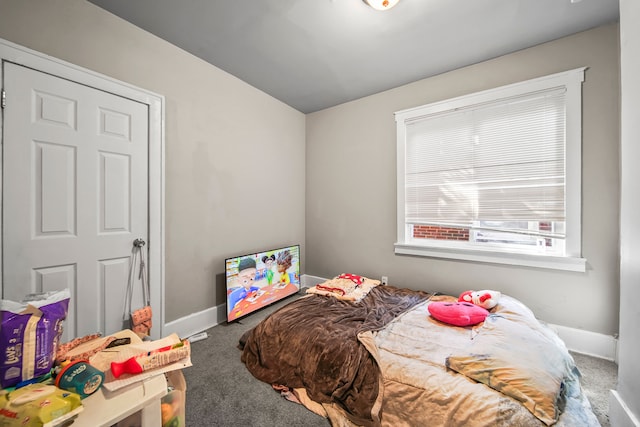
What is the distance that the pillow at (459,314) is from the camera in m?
1.81

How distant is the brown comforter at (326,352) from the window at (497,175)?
0.99m

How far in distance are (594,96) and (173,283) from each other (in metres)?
4.02

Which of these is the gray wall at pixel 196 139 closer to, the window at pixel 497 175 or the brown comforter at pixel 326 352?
the brown comforter at pixel 326 352

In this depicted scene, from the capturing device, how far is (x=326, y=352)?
5.42 feet

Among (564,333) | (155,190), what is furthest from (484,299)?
(155,190)

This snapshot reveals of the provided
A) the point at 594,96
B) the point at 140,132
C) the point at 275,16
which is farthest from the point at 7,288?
the point at 594,96

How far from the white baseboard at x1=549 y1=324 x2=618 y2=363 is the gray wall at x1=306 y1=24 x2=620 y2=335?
2.3 inches

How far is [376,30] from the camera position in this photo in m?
2.10

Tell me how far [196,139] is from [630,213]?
9.78ft

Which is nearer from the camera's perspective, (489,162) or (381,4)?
(381,4)

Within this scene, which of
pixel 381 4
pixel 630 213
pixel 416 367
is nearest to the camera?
pixel 630 213

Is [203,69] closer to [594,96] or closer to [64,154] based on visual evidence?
[64,154]

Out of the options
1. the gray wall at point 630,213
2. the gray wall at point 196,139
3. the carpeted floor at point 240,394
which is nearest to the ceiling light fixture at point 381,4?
the gray wall at point 630,213

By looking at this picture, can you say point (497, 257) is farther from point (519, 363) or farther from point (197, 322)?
point (197, 322)
